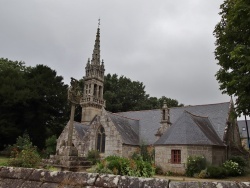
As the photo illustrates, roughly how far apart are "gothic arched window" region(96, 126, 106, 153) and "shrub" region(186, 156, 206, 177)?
38.1 feet

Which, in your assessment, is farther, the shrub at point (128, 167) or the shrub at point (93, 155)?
the shrub at point (93, 155)

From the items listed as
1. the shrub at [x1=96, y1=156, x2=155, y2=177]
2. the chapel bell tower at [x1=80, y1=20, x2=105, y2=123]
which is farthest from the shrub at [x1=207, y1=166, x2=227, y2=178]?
the chapel bell tower at [x1=80, y1=20, x2=105, y2=123]

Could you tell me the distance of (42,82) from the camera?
4009 centimetres

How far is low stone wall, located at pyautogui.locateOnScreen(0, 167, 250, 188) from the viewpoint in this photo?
268cm

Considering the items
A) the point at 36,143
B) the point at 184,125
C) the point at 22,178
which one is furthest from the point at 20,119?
the point at 22,178

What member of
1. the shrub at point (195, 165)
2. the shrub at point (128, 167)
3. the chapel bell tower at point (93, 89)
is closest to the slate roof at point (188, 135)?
the shrub at point (195, 165)

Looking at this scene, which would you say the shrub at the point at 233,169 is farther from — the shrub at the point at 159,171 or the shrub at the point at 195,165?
the shrub at the point at 159,171

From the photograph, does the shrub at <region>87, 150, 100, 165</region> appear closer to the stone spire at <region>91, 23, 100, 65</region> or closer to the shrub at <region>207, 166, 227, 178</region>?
the shrub at <region>207, 166, 227, 178</region>

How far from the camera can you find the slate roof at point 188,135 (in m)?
22.0

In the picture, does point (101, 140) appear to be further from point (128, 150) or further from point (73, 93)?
point (73, 93)

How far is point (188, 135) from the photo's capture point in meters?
22.6

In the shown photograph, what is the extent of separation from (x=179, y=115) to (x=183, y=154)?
9.33 m

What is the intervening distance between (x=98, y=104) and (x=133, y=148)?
11.7 m

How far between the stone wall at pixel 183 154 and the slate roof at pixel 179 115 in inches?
129
